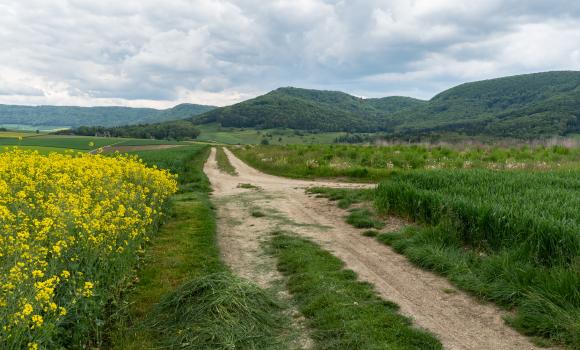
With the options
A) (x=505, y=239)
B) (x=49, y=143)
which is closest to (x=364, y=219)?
(x=505, y=239)

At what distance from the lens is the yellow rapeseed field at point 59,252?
183 inches

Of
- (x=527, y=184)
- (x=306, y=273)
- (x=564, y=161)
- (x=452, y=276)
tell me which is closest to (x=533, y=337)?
(x=452, y=276)

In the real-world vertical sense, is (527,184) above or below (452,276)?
above

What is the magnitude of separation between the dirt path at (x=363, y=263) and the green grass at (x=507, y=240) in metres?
0.41

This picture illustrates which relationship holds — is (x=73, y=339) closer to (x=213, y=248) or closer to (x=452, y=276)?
(x=213, y=248)

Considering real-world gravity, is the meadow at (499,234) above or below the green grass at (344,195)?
above

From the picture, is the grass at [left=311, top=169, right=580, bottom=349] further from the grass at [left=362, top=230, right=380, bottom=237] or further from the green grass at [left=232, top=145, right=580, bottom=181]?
the green grass at [left=232, top=145, right=580, bottom=181]

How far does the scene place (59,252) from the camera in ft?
18.4

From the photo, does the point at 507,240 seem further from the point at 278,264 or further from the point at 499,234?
the point at 278,264

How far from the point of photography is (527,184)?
43.0 feet

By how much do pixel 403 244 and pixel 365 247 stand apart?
1.02m

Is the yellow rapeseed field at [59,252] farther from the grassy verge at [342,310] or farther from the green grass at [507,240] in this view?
the green grass at [507,240]

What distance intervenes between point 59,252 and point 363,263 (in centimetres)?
651

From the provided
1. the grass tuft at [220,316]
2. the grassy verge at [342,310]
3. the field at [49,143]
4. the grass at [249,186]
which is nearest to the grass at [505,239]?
the grassy verge at [342,310]
